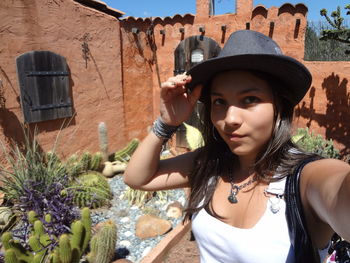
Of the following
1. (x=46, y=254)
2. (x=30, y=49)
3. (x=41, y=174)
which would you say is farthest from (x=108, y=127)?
(x=46, y=254)

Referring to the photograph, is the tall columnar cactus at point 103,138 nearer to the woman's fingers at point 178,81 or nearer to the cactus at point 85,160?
the cactus at point 85,160

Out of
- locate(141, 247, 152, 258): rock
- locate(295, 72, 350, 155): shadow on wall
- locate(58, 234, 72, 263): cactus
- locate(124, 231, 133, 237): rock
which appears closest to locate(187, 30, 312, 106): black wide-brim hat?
locate(58, 234, 72, 263): cactus

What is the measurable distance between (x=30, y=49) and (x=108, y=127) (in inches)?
93.7

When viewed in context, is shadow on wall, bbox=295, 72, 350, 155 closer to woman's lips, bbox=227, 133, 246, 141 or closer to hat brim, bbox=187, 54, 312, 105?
hat brim, bbox=187, 54, 312, 105

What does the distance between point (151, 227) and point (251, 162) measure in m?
2.69

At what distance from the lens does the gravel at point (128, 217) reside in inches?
129

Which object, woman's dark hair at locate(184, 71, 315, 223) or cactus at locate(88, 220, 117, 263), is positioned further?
cactus at locate(88, 220, 117, 263)

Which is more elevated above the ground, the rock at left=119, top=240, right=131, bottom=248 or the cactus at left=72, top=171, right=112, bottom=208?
the cactus at left=72, top=171, right=112, bottom=208

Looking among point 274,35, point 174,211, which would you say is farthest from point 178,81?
point 274,35

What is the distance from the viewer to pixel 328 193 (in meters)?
0.82

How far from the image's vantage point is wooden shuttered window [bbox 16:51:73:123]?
450 centimetres

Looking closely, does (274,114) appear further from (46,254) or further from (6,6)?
(6,6)

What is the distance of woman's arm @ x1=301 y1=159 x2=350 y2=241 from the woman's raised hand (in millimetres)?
619

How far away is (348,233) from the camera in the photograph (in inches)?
30.5
